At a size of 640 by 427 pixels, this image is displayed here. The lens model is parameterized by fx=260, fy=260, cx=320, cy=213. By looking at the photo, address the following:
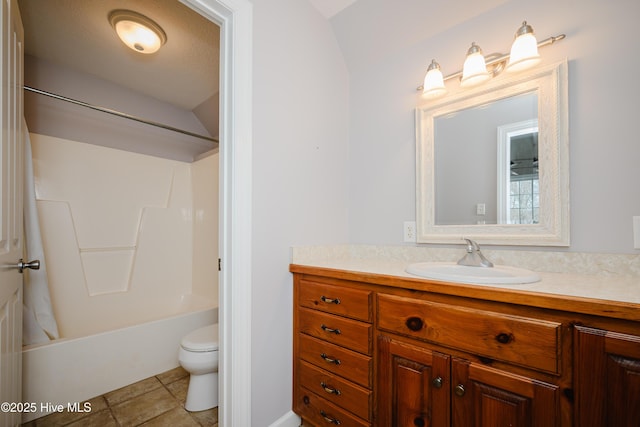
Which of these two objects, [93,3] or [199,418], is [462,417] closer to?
[199,418]

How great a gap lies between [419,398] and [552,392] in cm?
41

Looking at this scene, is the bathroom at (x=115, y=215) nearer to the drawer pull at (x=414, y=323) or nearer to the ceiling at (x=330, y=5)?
the ceiling at (x=330, y=5)

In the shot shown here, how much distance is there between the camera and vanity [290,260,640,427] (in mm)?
670

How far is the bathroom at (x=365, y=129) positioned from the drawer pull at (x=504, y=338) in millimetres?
599

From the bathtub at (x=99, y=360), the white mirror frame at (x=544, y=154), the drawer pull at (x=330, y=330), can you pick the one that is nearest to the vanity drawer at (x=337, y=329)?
the drawer pull at (x=330, y=330)

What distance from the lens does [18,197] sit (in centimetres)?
111

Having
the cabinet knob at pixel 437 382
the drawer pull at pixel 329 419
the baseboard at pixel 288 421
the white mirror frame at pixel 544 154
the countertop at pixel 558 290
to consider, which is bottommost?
the baseboard at pixel 288 421

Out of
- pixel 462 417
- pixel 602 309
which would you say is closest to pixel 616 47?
pixel 602 309

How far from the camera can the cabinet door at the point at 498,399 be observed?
2.43 feet

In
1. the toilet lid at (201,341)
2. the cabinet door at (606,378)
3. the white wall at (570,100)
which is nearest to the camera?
the cabinet door at (606,378)

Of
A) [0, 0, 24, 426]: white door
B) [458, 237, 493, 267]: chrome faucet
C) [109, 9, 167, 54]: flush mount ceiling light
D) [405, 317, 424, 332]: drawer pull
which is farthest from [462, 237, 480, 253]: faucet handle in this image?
[109, 9, 167, 54]: flush mount ceiling light

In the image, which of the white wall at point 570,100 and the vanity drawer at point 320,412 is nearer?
the white wall at point 570,100

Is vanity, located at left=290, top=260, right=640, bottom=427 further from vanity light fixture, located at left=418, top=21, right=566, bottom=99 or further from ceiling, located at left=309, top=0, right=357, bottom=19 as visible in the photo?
ceiling, located at left=309, top=0, right=357, bottom=19

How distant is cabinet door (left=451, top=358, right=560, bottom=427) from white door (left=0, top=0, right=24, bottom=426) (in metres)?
1.48
